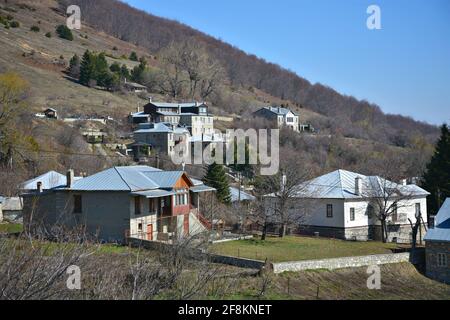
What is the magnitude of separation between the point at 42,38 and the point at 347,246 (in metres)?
99.0

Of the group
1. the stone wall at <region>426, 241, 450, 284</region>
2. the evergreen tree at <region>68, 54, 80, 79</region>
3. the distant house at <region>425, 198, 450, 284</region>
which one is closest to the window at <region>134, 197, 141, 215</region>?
the distant house at <region>425, 198, 450, 284</region>

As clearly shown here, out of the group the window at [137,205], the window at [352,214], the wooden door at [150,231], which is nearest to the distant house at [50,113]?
the window at [352,214]

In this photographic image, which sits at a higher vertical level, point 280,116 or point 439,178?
point 280,116

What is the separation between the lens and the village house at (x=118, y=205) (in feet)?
108

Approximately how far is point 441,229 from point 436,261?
1.63m

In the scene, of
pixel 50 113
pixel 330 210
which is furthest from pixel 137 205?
pixel 50 113

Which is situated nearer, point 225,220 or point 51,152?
point 225,220

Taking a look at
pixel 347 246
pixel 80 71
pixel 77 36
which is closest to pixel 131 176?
pixel 347 246

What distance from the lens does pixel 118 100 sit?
3883 inches

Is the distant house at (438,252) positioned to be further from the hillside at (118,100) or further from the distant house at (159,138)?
the distant house at (159,138)

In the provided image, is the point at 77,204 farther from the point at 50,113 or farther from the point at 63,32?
the point at 63,32

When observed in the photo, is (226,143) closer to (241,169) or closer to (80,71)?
(241,169)

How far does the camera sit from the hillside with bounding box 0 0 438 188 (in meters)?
67.2
